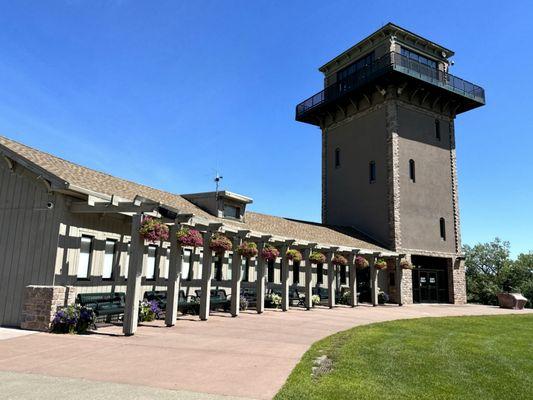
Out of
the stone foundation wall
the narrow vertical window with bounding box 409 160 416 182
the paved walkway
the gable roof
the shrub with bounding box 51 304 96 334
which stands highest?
the narrow vertical window with bounding box 409 160 416 182

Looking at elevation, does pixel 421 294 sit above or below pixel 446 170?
below

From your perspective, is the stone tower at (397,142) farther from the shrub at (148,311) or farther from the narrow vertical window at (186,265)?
the shrub at (148,311)

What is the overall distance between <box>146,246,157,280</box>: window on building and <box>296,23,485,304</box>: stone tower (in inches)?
604

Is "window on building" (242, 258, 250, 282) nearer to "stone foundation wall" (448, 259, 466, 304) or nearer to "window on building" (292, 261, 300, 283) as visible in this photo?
"window on building" (292, 261, 300, 283)

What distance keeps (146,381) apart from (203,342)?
351 centimetres

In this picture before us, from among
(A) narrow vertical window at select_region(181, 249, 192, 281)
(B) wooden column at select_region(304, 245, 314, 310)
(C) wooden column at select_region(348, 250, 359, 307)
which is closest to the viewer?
(A) narrow vertical window at select_region(181, 249, 192, 281)

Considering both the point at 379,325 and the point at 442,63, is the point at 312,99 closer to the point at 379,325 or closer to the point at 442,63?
the point at 442,63

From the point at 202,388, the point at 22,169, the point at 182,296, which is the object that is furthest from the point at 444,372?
the point at 22,169

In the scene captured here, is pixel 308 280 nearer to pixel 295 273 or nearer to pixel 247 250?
pixel 295 273

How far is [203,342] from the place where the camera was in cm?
973

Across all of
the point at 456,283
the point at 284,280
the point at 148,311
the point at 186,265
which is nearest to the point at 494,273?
the point at 456,283

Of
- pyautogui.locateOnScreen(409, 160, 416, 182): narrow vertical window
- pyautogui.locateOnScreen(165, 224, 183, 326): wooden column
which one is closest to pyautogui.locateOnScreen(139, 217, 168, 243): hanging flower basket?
pyautogui.locateOnScreen(165, 224, 183, 326): wooden column

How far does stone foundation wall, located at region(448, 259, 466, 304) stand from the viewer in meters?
27.2

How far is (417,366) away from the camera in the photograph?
7.80 m
